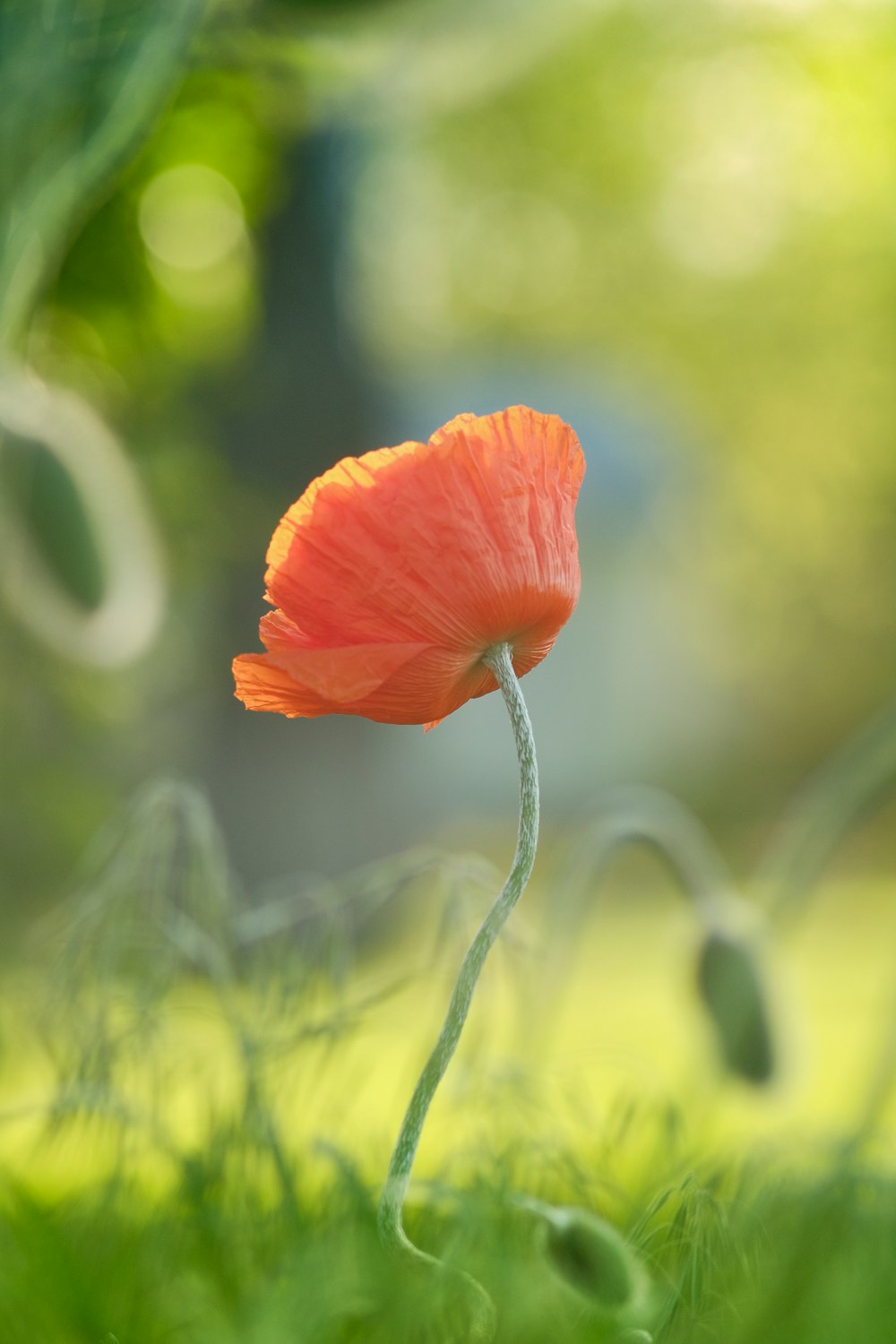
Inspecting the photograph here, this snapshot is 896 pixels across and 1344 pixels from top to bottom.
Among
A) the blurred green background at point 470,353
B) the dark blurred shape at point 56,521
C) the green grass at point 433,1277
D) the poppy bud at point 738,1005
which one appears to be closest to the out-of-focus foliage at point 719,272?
the blurred green background at point 470,353

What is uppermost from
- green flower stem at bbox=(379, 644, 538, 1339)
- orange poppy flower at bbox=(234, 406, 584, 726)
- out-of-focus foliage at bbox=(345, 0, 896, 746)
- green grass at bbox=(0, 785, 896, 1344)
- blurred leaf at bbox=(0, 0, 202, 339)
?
out-of-focus foliage at bbox=(345, 0, 896, 746)

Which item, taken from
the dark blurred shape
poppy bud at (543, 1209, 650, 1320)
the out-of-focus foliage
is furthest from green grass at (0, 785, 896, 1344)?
the out-of-focus foliage

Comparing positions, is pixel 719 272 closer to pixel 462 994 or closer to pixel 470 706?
pixel 470 706

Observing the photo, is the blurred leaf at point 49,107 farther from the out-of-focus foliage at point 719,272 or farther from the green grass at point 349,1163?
the out-of-focus foliage at point 719,272

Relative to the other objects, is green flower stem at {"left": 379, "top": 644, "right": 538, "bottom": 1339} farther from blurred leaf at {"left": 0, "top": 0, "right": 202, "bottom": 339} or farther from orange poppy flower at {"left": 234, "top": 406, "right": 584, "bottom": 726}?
blurred leaf at {"left": 0, "top": 0, "right": 202, "bottom": 339}

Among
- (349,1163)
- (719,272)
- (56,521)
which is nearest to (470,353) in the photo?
(719,272)
